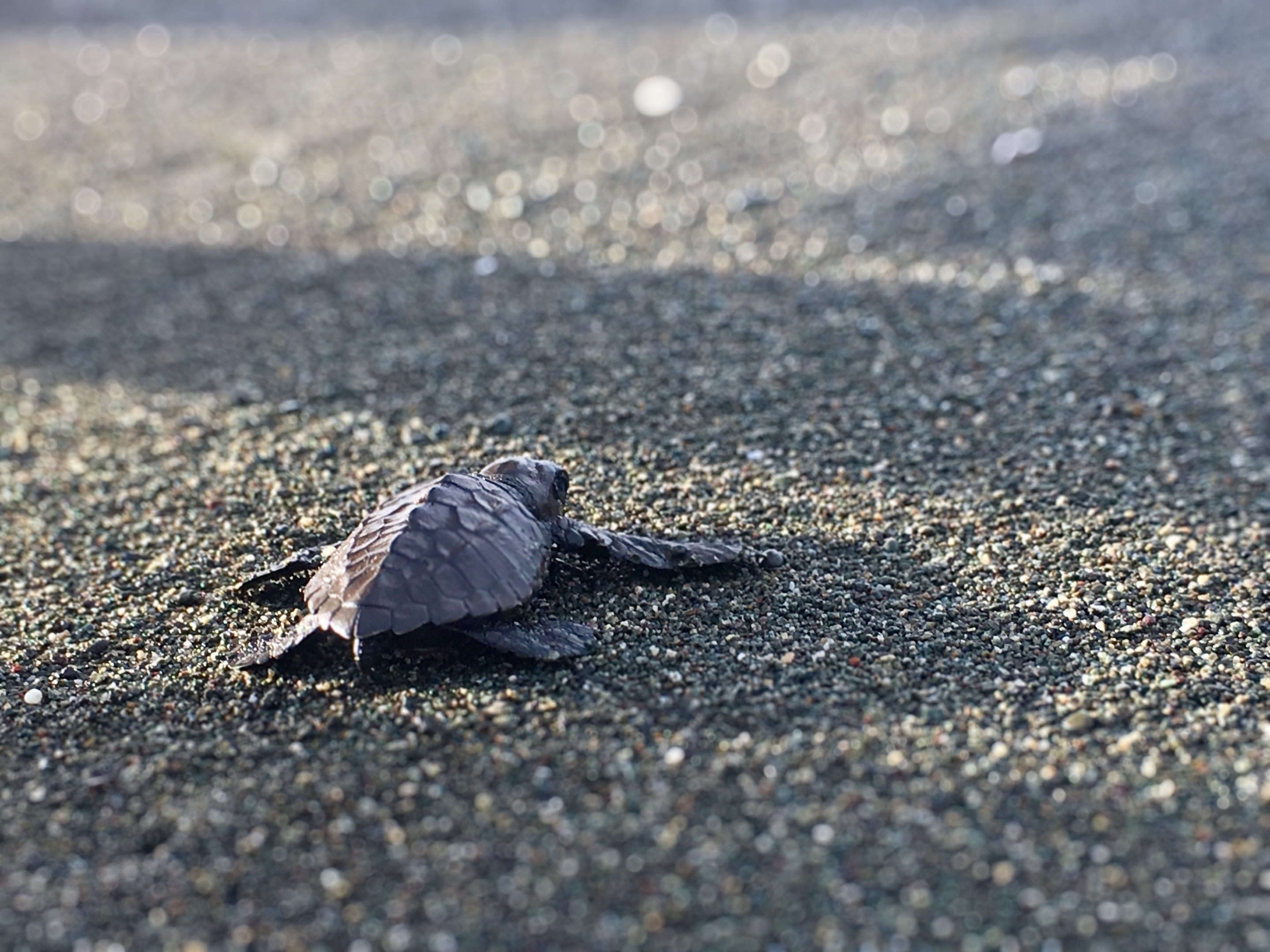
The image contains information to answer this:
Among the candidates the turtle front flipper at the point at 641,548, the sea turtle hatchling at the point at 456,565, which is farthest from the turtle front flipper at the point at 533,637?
the turtle front flipper at the point at 641,548

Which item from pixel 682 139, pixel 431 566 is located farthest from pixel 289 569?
pixel 682 139

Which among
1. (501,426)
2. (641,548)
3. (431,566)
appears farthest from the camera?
(501,426)

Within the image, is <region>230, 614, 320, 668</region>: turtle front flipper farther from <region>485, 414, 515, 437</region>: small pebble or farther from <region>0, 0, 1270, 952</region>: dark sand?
<region>485, 414, 515, 437</region>: small pebble

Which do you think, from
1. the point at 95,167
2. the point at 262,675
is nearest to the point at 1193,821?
the point at 262,675

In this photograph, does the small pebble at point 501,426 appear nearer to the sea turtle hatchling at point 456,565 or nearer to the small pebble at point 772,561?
the sea turtle hatchling at point 456,565

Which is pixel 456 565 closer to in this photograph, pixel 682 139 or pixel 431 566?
pixel 431 566

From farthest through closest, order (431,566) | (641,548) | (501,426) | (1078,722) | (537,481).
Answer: (501,426), (537,481), (641,548), (431,566), (1078,722)

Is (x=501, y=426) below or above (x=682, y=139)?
below
